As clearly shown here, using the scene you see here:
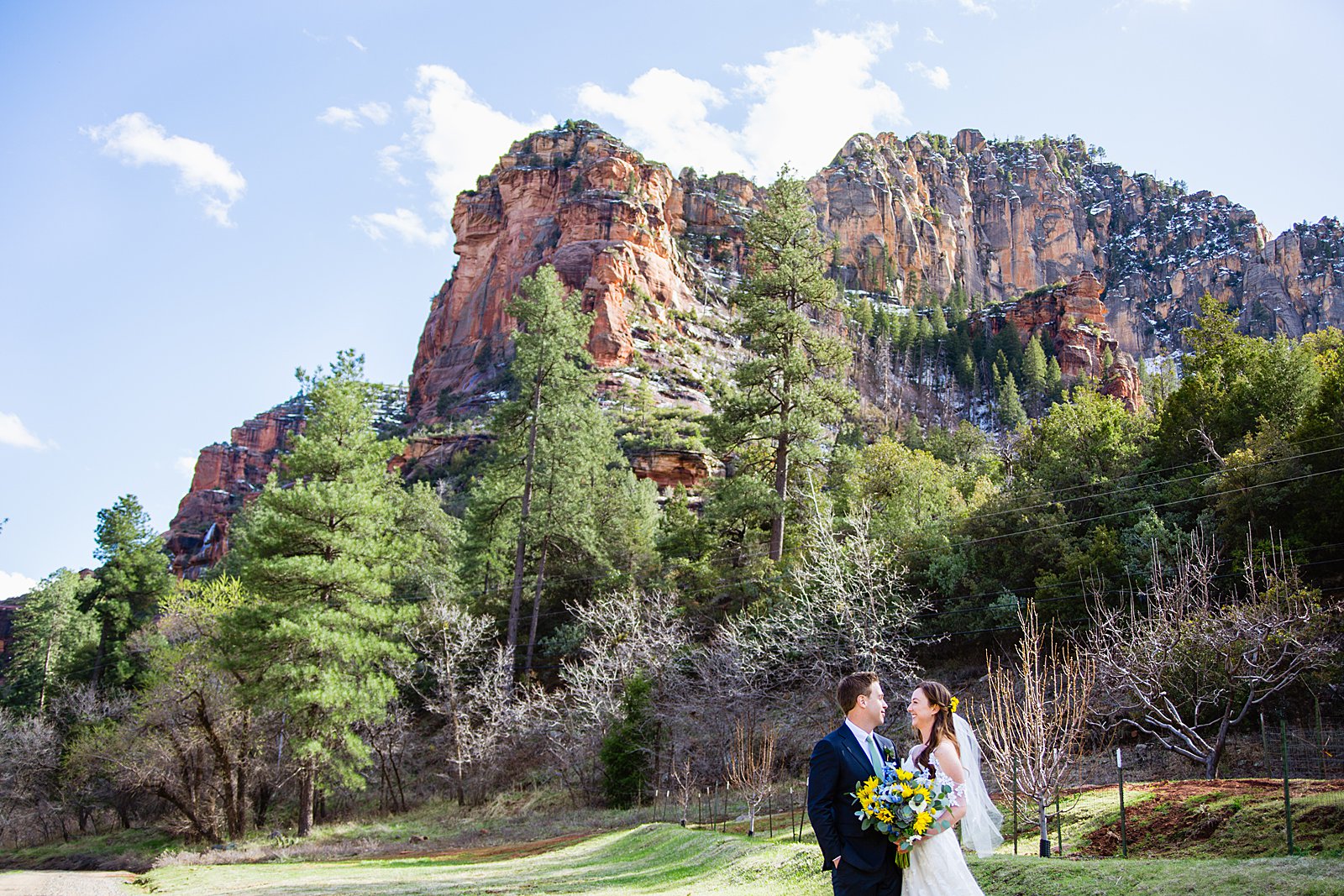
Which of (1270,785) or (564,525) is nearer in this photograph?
(1270,785)

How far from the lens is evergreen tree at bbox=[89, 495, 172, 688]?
41.8 meters

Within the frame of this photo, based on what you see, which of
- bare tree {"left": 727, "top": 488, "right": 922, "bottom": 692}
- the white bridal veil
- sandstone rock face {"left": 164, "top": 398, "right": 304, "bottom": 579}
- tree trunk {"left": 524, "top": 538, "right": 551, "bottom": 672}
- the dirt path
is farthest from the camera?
sandstone rock face {"left": 164, "top": 398, "right": 304, "bottom": 579}

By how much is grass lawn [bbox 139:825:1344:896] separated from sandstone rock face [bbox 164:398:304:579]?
3590 inches

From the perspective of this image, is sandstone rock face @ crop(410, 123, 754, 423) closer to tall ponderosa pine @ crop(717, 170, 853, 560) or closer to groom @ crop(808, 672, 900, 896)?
tall ponderosa pine @ crop(717, 170, 853, 560)

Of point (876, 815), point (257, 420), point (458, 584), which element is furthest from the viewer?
point (257, 420)

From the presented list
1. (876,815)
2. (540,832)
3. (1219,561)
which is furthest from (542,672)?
(876,815)

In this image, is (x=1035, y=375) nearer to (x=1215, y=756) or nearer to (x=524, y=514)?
(x=524, y=514)

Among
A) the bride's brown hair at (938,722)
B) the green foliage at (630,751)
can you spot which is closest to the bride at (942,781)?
the bride's brown hair at (938,722)

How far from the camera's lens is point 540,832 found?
855 inches

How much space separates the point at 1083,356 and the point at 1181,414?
80655 millimetres

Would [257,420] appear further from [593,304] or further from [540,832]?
[540,832]

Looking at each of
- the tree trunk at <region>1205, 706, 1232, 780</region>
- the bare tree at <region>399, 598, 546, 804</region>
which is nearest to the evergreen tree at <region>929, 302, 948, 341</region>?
the bare tree at <region>399, 598, 546, 804</region>

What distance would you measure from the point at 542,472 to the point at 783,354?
39.3 feet

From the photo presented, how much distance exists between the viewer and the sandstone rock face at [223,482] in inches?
3916
